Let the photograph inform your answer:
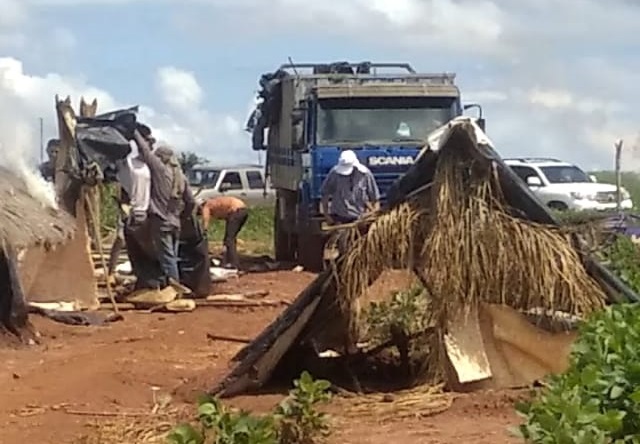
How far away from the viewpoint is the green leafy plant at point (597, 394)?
711 cm

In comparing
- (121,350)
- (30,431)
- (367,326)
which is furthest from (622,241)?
(30,431)

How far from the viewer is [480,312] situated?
11.5 meters

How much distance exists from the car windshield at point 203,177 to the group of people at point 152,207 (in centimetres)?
2031

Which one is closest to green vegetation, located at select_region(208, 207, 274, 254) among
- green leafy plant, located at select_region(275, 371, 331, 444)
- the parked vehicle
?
the parked vehicle

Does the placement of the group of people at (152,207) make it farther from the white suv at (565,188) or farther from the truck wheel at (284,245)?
the white suv at (565,188)

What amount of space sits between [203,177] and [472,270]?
2927 cm

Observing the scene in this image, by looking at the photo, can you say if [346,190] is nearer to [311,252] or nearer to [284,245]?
[311,252]

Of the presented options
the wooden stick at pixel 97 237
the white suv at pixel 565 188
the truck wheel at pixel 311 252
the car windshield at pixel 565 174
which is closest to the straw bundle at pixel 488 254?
the wooden stick at pixel 97 237

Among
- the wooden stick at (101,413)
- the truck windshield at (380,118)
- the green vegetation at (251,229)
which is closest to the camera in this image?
the wooden stick at (101,413)

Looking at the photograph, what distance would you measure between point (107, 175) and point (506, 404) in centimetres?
864

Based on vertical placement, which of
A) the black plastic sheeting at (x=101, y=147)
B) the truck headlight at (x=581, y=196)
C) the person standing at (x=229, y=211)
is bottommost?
the person standing at (x=229, y=211)

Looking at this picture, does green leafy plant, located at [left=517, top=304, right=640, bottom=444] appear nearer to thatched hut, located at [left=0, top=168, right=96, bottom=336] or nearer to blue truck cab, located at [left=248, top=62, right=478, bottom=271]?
thatched hut, located at [left=0, top=168, right=96, bottom=336]

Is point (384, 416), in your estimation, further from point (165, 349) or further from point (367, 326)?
point (165, 349)

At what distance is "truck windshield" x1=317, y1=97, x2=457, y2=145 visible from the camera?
898 inches
